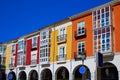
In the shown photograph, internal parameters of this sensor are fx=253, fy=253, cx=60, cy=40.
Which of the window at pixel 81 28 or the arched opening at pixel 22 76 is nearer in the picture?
the window at pixel 81 28

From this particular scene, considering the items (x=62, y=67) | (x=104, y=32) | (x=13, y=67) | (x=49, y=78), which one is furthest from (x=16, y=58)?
(x=104, y=32)

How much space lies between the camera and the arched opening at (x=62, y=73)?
40891mm

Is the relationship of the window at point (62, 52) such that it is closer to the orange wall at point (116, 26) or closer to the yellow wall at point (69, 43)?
the yellow wall at point (69, 43)

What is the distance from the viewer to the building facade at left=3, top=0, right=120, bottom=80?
31688 mm

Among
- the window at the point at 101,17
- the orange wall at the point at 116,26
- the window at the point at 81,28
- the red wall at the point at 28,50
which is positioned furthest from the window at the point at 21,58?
the orange wall at the point at 116,26

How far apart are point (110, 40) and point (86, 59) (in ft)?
16.2

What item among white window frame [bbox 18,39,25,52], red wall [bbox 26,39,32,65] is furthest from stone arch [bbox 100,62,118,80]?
white window frame [bbox 18,39,25,52]

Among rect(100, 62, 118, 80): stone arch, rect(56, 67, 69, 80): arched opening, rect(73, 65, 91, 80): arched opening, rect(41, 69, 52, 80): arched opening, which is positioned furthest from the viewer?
rect(41, 69, 52, 80): arched opening

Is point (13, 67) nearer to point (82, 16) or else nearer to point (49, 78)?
point (49, 78)

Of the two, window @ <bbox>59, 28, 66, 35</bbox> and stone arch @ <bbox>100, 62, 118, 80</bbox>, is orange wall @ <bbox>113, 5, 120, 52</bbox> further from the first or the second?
window @ <bbox>59, 28, 66, 35</bbox>

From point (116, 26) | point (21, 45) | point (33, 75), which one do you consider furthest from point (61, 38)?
point (21, 45)

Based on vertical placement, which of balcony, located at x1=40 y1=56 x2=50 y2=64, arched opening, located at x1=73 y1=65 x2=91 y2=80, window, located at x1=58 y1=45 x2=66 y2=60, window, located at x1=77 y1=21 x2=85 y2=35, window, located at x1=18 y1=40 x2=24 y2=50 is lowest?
arched opening, located at x1=73 y1=65 x2=91 y2=80

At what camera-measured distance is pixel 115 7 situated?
105 ft

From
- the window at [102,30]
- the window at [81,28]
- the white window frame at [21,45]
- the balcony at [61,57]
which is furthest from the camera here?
the white window frame at [21,45]
